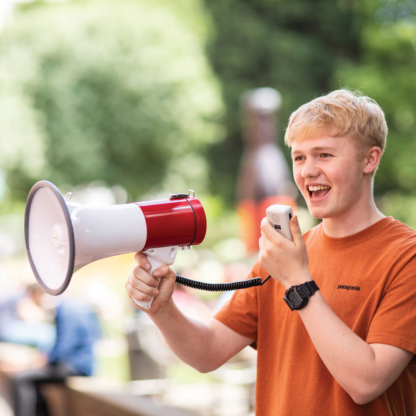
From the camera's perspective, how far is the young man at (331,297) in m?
1.34

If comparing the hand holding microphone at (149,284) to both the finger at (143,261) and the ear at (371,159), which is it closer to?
the finger at (143,261)

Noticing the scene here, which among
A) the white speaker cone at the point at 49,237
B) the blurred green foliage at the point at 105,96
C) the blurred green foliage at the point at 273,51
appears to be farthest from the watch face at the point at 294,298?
the blurred green foliage at the point at 273,51

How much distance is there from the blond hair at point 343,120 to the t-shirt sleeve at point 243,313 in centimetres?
49

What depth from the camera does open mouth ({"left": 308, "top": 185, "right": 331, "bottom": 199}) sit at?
153 centimetres

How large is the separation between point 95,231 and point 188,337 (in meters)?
0.45

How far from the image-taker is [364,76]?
14898mm

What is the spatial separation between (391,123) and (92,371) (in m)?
12.4

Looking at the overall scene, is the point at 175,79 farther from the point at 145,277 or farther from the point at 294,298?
the point at 294,298

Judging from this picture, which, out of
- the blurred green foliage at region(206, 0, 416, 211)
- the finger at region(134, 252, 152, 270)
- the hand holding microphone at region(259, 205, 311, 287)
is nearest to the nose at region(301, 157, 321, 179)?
the hand holding microphone at region(259, 205, 311, 287)

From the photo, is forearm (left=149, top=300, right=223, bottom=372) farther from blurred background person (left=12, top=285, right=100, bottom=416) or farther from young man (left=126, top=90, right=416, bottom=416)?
blurred background person (left=12, top=285, right=100, bottom=416)

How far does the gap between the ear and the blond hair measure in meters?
0.01

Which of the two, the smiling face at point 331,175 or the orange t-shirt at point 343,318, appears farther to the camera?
the smiling face at point 331,175

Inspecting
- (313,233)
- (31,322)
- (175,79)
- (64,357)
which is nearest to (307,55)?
(175,79)

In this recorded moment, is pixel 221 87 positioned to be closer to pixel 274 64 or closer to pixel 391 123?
pixel 274 64
